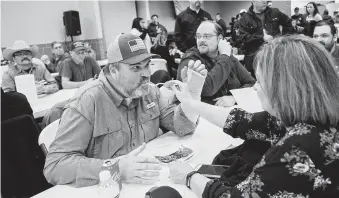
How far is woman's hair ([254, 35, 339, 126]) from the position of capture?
101 cm

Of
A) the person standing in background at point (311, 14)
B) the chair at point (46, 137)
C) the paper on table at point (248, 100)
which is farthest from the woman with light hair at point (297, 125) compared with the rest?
the person standing in background at point (311, 14)

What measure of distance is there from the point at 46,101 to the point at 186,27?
10.5 ft

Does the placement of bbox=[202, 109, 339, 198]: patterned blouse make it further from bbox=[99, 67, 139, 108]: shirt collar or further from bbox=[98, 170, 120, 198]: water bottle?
bbox=[99, 67, 139, 108]: shirt collar

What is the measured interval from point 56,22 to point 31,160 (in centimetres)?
684

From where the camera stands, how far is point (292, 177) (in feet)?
3.07

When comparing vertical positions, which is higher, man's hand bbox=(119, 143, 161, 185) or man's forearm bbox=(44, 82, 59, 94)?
man's forearm bbox=(44, 82, 59, 94)

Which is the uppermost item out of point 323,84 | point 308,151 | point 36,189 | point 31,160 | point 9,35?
point 9,35

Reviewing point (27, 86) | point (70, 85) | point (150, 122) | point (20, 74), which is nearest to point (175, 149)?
point (150, 122)

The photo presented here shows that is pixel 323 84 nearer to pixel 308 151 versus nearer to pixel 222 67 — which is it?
pixel 308 151

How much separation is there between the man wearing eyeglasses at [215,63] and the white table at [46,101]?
1.34m

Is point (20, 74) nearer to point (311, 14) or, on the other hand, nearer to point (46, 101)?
point (46, 101)

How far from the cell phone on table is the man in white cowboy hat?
2.87m

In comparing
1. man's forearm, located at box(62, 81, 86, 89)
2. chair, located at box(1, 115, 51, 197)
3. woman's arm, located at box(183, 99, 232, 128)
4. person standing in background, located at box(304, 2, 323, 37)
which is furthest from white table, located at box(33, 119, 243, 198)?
person standing in background, located at box(304, 2, 323, 37)

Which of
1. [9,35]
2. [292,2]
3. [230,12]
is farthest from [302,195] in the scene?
[230,12]
